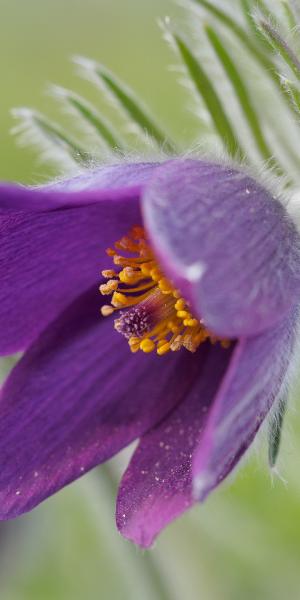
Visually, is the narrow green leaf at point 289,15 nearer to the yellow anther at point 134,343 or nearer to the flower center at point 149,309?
the flower center at point 149,309

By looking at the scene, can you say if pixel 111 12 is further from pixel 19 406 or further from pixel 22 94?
pixel 19 406

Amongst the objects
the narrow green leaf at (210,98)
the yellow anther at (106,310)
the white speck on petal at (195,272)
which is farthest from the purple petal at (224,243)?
the yellow anther at (106,310)

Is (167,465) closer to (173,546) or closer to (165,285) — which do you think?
(165,285)

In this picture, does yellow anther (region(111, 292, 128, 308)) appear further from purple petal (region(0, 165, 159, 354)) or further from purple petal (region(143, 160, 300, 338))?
purple petal (region(143, 160, 300, 338))

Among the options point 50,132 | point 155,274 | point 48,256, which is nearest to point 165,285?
point 155,274

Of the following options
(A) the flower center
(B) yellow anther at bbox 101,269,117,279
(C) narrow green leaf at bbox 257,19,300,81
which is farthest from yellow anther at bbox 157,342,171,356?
(C) narrow green leaf at bbox 257,19,300,81

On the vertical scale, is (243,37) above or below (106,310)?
above

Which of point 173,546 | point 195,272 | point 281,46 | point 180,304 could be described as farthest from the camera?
point 173,546
